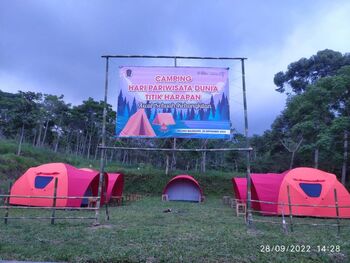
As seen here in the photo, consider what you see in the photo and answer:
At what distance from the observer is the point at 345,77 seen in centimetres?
2144

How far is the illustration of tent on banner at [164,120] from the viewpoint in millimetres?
10750

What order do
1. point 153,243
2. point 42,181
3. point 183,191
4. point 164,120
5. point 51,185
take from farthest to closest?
1. point 183,191
2. point 42,181
3. point 51,185
4. point 164,120
5. point 153,243

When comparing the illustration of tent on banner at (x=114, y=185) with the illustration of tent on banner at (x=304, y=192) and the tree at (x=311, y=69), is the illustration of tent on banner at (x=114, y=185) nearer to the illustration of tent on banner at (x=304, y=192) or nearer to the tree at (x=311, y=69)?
the illustration of tent on banner at (x=304, y=192)

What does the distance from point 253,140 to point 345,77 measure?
671 inches

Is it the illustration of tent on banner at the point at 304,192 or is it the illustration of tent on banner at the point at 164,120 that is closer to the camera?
the illustration of tent on banner at the point at 164,120

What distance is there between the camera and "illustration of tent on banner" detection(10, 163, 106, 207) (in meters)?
16.2

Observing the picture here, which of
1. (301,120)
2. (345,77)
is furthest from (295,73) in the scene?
(345,77)

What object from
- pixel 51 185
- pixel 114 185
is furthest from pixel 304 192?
pixel 51 185

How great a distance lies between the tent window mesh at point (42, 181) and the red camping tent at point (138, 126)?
24.8ft

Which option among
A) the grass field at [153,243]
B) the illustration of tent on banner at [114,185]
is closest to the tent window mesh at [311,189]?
the grass field at [153,243]

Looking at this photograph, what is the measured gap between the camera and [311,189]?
15297 mm
